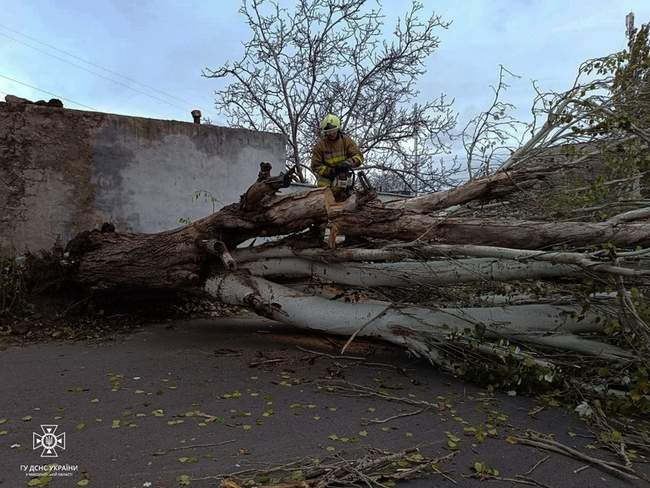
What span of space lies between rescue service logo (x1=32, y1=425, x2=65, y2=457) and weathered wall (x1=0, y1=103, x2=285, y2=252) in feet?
15.8

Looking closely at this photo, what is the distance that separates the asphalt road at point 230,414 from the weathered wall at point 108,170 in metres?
2.61

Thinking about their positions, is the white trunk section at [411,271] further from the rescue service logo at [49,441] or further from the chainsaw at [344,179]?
the rescue service logo at [49,441]

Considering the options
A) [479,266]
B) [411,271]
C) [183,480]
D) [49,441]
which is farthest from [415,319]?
[49,441]

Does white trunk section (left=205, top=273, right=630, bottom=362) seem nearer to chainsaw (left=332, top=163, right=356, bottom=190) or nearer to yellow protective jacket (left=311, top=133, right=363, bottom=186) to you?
chainsaw (left=332, top=163, right=356, bottom=190)

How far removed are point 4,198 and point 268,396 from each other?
5218 millimetres

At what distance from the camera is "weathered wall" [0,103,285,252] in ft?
23.3

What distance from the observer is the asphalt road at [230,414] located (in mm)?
2781

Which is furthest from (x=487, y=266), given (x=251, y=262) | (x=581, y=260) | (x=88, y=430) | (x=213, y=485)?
(x=88, y=430)

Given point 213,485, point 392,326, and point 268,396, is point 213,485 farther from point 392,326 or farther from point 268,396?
point 392,326

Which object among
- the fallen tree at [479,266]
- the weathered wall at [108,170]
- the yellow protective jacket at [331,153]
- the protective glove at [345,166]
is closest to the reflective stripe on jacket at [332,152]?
the yellow protective jacket at [331,153]

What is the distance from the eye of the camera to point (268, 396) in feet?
12.8

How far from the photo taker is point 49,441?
2963 millimetres

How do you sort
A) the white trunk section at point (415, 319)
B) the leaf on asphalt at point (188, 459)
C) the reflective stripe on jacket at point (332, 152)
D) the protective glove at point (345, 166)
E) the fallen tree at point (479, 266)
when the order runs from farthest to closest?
the reflective stripe on jacket at point (332, 152)
the protective glove at point (345, 166)
the white trunk section at point (415, 319)
the fallen tree at point (479, 266)
the leaf on asphalt at point (188, 459)

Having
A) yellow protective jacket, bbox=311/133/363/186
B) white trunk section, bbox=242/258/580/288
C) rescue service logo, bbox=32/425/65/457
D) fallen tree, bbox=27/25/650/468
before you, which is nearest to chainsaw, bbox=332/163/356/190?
yellow protective jacket, bbox=311/133/363/186
